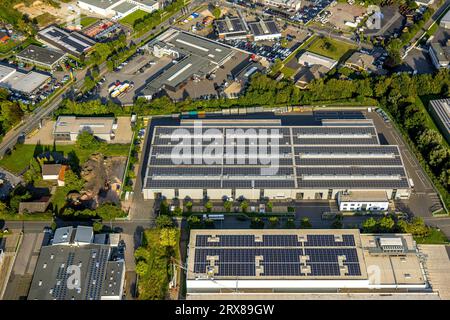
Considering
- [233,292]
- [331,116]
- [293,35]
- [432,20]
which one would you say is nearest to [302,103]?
[331,116]

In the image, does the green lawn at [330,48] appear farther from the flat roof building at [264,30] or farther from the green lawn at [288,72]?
the green lawn at [288,72]

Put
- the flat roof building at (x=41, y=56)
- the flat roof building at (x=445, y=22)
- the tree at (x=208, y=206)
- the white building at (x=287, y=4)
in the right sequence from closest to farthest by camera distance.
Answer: the tree at (x=208, y=206) → the flat roof building at (x=41, y=56) → the flat roof building at (x=445, y=22) → the white building at (x=287, y=4)

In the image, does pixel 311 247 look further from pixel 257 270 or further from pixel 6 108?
pixel 6 108

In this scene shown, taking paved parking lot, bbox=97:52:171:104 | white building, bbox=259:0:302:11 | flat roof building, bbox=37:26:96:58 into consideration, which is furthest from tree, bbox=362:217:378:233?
white building, bbox=259:0:302:11

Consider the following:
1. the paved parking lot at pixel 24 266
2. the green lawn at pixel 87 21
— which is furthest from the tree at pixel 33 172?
the green lawn at pixel 87 21

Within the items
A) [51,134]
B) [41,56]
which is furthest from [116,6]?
[51,134]

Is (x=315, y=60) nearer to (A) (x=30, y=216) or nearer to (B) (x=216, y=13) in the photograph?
(B) (x=216, y=13)
